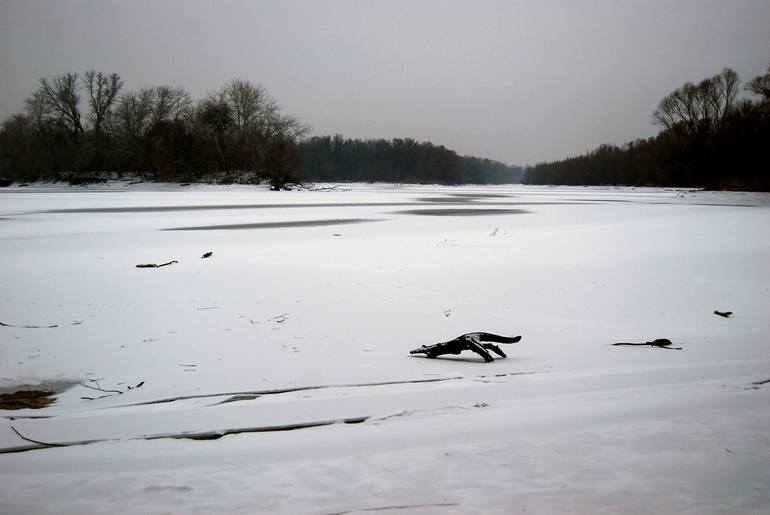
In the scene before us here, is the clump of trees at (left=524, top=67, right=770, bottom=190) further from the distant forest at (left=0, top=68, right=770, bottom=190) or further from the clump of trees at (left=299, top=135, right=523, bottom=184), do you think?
the clump of trees at (left=299, top=135, right=523, bottom=184)

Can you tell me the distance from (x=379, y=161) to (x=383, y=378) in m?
140

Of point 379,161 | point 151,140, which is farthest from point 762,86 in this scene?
point 379,161

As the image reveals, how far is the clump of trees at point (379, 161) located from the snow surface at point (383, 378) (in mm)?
121173

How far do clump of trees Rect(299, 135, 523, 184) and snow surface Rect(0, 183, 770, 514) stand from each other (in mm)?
121173

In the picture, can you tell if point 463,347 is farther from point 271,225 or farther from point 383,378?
point 271,225

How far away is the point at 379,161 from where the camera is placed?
143125mm

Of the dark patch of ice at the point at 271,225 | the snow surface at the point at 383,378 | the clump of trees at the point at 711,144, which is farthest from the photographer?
the clump of trees at the point at 711,144

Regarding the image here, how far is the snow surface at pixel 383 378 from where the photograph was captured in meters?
3.12

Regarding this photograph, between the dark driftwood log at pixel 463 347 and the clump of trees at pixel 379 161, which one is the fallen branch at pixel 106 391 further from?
the clump of trees at pixel 379 161

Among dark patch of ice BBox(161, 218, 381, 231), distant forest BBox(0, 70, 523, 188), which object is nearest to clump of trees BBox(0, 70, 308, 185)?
distant forest BBox(0, 70, 523, 188)

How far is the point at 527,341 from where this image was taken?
6582 millimetres

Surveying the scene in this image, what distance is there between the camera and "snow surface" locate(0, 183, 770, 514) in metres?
3.12

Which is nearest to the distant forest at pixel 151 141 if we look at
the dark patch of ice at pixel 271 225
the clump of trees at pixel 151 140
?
the clump of trees at pixel 151 140

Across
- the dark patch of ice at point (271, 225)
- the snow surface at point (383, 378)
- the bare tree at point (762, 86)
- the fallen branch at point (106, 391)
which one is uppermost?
the bare tree at point (762, 86)
